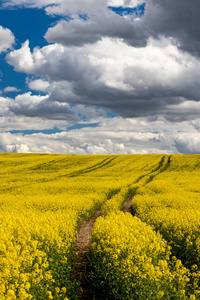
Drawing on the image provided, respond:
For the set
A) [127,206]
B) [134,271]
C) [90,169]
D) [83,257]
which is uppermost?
[134,271]

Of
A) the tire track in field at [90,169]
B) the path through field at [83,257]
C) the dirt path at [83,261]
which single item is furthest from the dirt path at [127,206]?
the tire track in field at [90,169]

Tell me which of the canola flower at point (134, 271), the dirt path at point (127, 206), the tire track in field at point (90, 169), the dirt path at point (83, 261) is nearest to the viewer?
the canola flower at point (134, 271)

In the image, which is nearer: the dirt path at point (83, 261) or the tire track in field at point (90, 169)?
the dirt path at point (83, 261)

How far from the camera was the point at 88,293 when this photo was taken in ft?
30.5

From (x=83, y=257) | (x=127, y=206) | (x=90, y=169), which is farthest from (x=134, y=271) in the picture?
(x=90, y=169)

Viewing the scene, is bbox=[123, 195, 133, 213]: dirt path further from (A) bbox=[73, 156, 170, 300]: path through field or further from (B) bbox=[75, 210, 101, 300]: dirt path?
(B) bbox=[75, 210, 101, 300]: dirt path

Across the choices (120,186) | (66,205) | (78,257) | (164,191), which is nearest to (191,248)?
(78,257)

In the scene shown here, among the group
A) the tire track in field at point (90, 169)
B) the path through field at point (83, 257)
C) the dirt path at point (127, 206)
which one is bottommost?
the dirt path at point (127, 206)

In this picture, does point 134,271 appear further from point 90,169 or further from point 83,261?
point 90,169

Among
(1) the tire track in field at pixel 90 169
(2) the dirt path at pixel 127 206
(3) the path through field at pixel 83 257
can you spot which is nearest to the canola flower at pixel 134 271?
(3) the path through field at pixel 83 257

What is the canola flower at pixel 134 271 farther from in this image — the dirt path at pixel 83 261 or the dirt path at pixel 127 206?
the dirt path at pixel 127 206

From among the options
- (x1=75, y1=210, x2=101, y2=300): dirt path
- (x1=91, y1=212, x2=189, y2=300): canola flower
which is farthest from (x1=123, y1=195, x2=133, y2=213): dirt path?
(x1=91, y1=212, x2=189, y2=300): canola flower

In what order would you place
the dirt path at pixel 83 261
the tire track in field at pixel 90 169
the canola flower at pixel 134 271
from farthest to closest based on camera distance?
the tire track in field at pixel 90 169 → the dirt path at pixel 83 261 → the canola flower at pixel 134 271

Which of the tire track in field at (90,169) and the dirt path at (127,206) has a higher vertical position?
the tire track in field at (90,169)
